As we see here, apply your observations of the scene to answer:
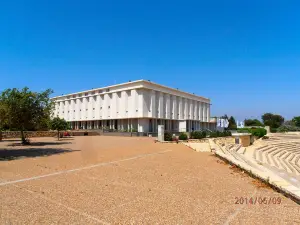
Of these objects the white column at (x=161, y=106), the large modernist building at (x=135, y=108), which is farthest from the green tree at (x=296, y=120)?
the white column at (x=161, y=106)

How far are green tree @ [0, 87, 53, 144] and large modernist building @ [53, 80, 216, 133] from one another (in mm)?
31289

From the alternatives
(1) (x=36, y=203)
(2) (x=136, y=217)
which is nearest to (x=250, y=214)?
(2) (x=136, y=217)

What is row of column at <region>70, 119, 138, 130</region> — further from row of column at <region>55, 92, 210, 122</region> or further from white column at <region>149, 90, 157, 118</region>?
white column at <region>149, 90, 157, 118</region>

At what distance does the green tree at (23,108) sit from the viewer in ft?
58.2

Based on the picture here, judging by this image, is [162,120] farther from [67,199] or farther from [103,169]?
[67,199]

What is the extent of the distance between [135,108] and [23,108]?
1345 inches

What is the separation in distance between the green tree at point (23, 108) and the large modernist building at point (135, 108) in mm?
31289

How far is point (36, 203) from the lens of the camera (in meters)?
5.03

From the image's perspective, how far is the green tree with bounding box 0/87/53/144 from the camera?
58.2 ft

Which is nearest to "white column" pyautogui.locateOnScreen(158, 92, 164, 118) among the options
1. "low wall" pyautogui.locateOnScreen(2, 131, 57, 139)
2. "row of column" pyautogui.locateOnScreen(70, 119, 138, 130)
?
"row of column" pyautogui.locateOnScreen(70, 119, 138, 130)

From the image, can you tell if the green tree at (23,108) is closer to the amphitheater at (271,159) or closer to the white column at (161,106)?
the amphitheater at (271,159)

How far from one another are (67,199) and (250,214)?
3.75m

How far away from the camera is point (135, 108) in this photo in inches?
2031

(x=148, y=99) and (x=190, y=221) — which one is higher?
(x=148, y=99)
